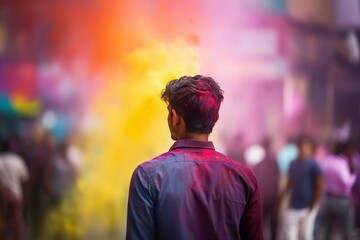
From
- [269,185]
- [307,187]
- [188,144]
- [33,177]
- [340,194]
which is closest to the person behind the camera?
[188,144]

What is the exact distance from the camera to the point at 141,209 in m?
2.02

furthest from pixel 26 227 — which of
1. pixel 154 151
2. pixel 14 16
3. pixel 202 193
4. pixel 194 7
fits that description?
pixel 202 193

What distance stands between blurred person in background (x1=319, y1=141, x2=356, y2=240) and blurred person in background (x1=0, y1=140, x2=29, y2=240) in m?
3.52

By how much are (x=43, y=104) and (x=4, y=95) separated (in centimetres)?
A: 55

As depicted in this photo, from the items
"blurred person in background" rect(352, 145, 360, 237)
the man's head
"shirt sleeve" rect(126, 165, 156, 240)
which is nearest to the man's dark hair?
the man's head

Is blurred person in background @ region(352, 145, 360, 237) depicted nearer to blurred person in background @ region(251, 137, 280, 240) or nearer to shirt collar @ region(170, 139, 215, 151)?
blurred person in background @ region(251, 137, 280, 240)

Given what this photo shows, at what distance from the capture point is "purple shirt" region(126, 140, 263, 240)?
6.68 feet

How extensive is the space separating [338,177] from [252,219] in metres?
5.06

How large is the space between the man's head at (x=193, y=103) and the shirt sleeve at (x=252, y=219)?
10.2 inches

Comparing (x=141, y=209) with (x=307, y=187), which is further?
(x=307, y=187)

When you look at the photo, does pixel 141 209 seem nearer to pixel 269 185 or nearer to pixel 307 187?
pixel 307 187

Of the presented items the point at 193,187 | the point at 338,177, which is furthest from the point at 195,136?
the point at 338,177

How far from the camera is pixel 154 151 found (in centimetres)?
698

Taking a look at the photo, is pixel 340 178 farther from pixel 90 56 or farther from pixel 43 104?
pixel 43 104
